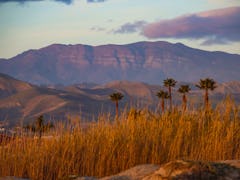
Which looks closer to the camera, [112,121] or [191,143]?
[191,143]

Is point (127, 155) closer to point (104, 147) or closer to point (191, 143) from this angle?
point (104, 147)

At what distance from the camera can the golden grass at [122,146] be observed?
816 cm

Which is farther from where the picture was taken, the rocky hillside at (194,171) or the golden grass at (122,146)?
the golden grass at (122,146)

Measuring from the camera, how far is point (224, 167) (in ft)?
17.6

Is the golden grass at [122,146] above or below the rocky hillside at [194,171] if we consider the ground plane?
below

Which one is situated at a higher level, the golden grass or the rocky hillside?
the rocky hillside

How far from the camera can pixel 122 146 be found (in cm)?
831

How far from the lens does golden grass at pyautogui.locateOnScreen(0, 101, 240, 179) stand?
816cm

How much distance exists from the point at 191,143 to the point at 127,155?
119 cm

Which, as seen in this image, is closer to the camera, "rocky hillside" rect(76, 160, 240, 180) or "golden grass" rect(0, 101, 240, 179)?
"rocky hillside" rect(76, 160, 240, 180)

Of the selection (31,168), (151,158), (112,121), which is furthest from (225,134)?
(31,168)

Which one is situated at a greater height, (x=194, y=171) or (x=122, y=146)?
(x=194, y=171)

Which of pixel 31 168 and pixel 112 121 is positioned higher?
pixel 112 121

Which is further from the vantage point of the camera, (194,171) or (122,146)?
(122,146)
